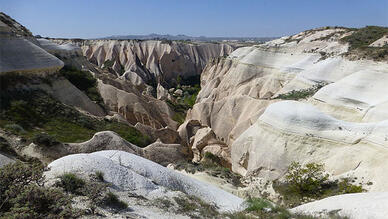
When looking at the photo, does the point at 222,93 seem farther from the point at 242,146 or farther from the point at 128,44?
the point at 128,44

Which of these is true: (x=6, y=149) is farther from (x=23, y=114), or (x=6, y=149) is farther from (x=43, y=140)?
(x=23, y=114)

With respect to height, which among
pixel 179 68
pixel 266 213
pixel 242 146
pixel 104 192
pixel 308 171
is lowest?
pixel 179 68

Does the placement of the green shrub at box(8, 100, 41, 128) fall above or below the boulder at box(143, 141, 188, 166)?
above

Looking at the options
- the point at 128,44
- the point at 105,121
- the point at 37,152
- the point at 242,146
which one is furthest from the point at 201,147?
the point at 128,44

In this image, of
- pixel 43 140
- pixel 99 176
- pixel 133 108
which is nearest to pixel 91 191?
pixel 99 176

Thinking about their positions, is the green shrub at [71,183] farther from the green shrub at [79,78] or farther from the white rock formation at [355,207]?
the green shrub at [79,78]

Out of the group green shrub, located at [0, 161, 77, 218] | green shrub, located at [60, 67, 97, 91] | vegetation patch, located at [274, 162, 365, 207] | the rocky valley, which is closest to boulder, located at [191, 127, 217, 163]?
the rocky valley

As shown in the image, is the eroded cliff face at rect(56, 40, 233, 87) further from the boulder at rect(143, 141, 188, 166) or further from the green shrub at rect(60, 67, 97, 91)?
the boulder at rect(143, 141, 188, 166)
